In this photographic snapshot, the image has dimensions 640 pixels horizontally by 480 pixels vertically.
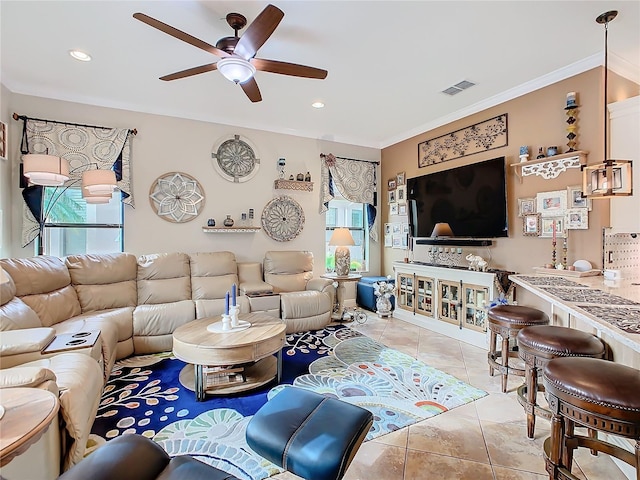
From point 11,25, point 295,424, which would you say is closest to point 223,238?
point 11,25

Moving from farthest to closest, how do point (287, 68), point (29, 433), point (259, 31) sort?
point (287, 68) → point (259, 31) → point (29, 433)

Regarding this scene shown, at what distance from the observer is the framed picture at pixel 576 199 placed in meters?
A: 3.00

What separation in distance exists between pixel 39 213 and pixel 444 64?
4737 millimetres

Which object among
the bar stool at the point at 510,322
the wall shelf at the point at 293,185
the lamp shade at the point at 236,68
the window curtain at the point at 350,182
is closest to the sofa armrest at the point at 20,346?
the lamp shade at the point at 236,68

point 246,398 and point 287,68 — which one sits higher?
point 287,68

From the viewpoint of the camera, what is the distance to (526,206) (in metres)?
3.53

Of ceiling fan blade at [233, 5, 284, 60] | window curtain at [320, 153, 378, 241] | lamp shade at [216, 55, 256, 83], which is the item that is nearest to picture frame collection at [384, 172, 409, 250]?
window curtain at [320, 153, 378, 241]

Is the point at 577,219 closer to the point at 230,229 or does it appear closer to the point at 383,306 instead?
the point at 383,306

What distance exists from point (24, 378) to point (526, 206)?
4354 mm

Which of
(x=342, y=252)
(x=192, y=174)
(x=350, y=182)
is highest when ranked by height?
(x=350, y=182)

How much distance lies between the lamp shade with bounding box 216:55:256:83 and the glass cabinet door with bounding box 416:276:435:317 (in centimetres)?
343

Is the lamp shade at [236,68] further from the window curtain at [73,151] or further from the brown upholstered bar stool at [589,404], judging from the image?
the brown upholstered bar stool at [589,404]

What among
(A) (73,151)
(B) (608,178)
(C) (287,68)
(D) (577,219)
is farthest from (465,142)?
(A) (73,151)

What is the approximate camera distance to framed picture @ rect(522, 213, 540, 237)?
3.42 meters
